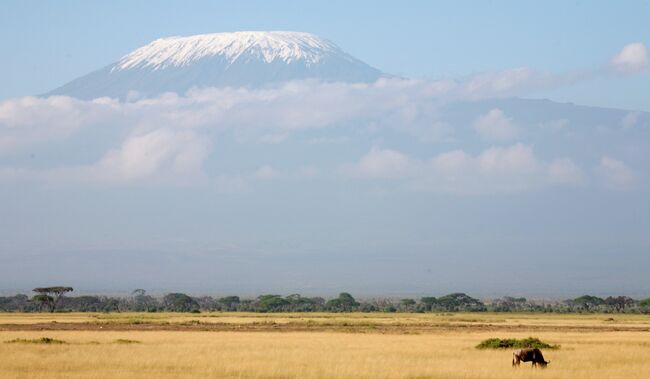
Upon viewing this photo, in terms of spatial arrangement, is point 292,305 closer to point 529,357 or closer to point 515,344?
point 515,344

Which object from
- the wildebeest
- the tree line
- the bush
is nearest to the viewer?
the wildebeest

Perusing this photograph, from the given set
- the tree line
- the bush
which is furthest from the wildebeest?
the tree line

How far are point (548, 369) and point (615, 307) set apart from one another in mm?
115455

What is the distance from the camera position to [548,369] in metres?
33.9

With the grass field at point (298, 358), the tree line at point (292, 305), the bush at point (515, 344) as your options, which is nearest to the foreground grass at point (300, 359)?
the grass field at point (298, 358)

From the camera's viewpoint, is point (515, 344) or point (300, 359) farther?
point (515, 344)

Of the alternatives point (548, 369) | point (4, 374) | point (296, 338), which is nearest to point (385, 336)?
point (296, 338)

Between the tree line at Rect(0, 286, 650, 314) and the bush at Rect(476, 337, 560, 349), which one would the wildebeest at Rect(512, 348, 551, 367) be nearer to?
the bush at Rect(476, 337, 560, 349)

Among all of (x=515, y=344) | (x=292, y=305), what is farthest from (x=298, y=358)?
(x=292, y=305)

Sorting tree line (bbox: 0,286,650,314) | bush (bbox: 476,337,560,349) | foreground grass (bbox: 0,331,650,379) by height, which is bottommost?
foreground grass (bbox: 0,331,650,379)

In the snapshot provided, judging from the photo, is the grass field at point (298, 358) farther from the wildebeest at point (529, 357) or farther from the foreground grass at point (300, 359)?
the wildebeest at point (529, 357)

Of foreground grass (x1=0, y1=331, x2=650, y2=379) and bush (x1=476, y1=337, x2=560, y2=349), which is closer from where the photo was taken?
foreground grass (x1=0, y1=331, x2=650, y2=379)

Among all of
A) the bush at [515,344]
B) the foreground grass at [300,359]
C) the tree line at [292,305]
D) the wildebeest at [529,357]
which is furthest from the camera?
the tree line at [292,305]

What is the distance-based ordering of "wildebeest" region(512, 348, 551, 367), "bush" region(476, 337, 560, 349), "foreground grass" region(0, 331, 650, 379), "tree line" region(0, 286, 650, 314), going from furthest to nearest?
"tree line" region(0, 286, 650, 314)
"bush" region(476, 337, 560, 349)
"wildebeest" region(512, 348, 551, 367)
"foreground grass" region(0, 331, 650, 379)
